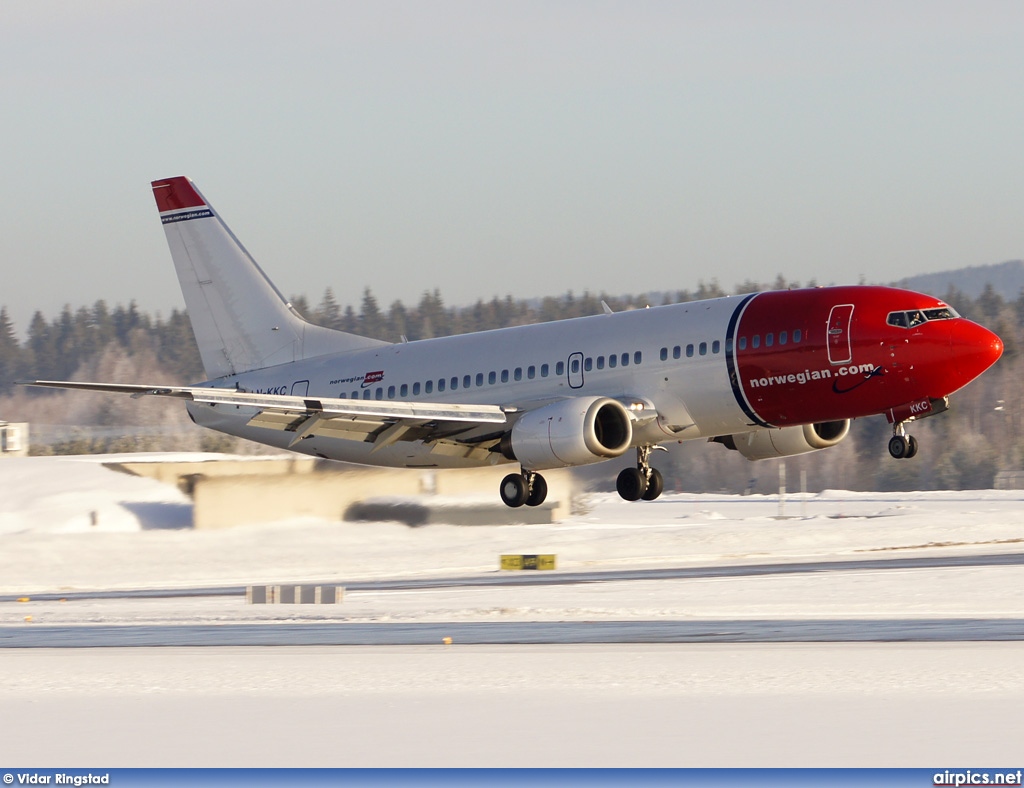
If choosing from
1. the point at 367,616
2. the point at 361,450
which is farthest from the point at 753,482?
the point at 367,616

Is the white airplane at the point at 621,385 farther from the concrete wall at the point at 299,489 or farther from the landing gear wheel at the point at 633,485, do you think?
the concrete wall at the point at 299,489

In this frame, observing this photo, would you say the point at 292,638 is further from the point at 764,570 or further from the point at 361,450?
the point at 764,570

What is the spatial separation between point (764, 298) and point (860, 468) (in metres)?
104

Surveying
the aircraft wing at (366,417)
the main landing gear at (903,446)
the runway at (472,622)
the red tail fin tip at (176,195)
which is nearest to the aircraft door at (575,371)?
the aircraft wing at (366,417)

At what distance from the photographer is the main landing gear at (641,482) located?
151 feet

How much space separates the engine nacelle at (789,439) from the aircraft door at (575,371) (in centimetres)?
460

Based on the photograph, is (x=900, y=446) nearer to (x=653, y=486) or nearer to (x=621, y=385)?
(x=621, y=385)

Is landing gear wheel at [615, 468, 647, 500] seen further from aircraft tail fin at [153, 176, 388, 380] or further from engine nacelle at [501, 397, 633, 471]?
aircraft tail fin at [153, 176, 388, 380]

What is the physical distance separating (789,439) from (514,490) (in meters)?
8.14

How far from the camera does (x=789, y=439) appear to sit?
1794 inches

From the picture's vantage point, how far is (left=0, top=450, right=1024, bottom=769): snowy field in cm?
2070

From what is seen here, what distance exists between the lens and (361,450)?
50.5 metres

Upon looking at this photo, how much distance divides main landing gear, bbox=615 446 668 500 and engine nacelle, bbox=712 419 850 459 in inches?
82.6

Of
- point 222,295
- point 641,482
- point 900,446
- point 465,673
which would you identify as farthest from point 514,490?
point 465,673
